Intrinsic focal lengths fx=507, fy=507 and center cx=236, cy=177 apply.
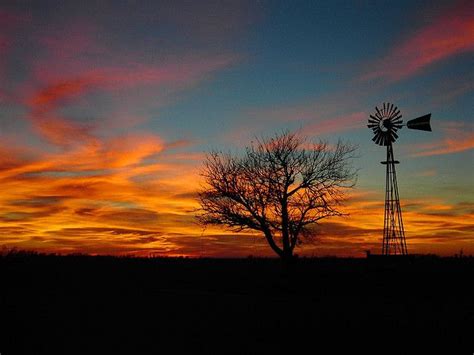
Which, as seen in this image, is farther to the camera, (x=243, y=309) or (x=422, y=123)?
(x=422, y=123)

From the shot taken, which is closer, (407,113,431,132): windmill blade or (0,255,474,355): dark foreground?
(0,255,474,355): dark foreground

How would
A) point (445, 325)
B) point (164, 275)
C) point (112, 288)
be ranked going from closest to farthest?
point (445, 325), point (112, 288), point (164, 275)

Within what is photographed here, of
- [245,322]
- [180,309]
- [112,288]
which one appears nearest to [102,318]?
[180,309]

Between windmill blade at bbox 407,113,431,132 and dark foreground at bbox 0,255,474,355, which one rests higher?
windmill blade at bbox 407,113,431,132

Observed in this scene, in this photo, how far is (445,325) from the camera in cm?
1759

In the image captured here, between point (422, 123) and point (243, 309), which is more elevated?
point (422, 123)

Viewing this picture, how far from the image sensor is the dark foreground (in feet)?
50.2

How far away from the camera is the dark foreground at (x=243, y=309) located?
15312 mm

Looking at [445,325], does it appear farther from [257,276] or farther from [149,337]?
[257,276]

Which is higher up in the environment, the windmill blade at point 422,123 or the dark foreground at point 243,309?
the windmill blade at point 422,123

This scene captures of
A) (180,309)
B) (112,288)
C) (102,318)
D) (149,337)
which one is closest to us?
(149,337)

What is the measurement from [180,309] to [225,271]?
2131cm

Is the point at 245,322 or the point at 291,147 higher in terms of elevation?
the point at 291,147

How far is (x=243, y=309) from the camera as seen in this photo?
22453mm
